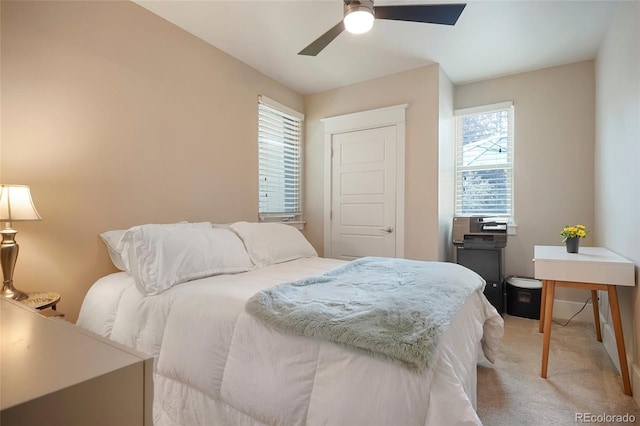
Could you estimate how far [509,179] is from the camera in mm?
3631

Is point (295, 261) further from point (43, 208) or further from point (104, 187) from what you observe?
point (43, 208)

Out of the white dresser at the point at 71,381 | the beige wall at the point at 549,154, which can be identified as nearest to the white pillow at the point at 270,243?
the white dresser at the point at 71,381

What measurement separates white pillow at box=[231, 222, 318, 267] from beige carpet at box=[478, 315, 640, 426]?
1.60 meters

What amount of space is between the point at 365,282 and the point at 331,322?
62 cm

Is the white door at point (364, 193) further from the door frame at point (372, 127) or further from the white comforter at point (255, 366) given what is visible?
the white comforter at point (255, 366)

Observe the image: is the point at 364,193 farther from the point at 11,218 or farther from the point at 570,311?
the point at 11,218

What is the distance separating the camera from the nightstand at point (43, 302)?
62.7 inches

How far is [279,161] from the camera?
376 centimetres

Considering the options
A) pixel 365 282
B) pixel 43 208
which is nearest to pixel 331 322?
pixel 365 282

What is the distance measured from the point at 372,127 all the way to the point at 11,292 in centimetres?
332

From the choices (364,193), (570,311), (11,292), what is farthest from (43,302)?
(570,311)

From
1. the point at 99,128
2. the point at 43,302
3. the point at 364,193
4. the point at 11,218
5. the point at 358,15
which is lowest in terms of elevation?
the point at 43,302

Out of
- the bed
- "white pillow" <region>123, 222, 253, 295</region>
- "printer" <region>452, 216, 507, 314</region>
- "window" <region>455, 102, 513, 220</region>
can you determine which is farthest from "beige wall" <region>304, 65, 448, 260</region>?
"white pillow" <region>123, 222, 253, 295</region>

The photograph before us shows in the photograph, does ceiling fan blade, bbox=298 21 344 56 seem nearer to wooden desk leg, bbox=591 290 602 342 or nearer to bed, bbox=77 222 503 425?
bed, bbox=77 222 503 425
